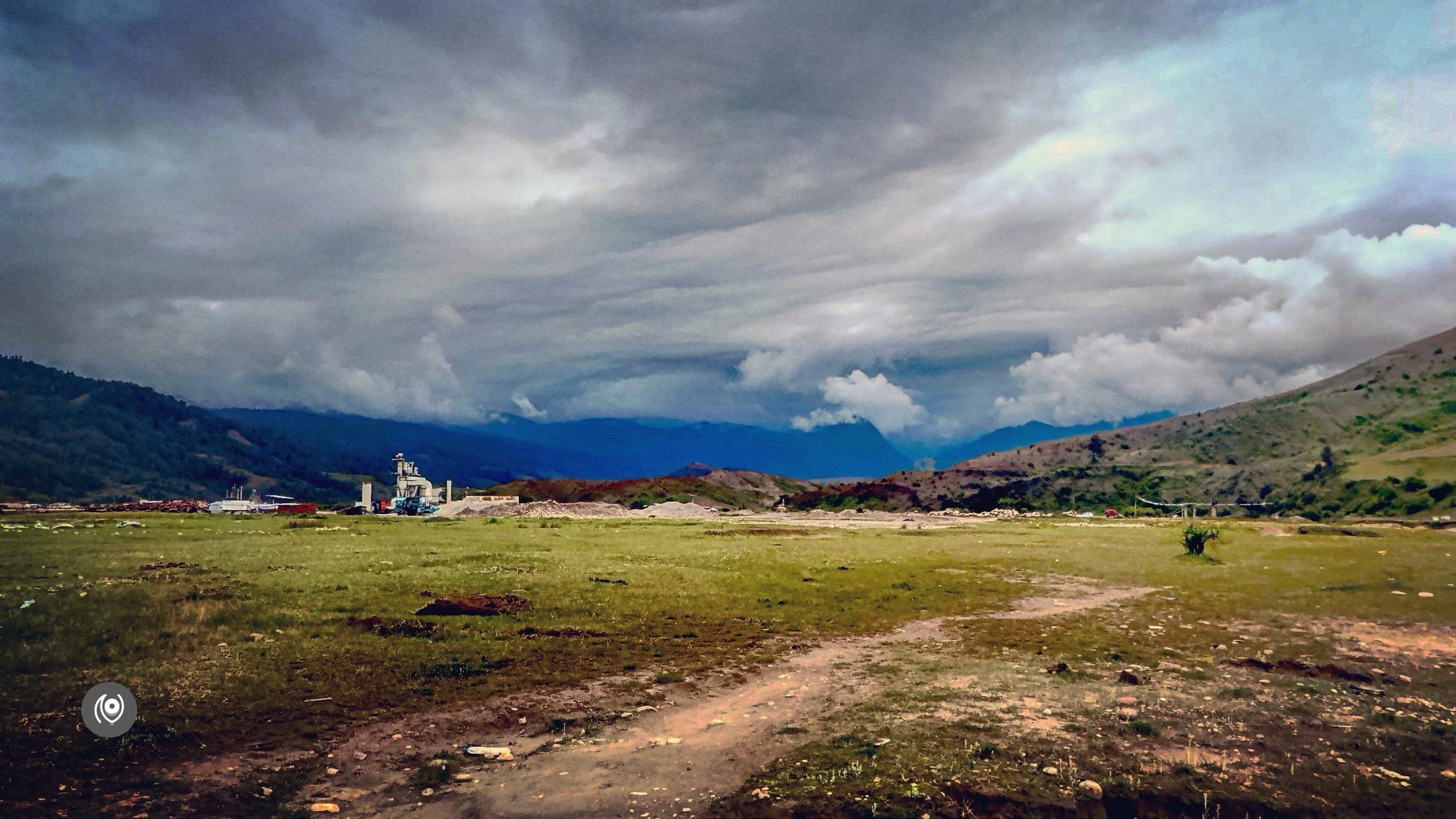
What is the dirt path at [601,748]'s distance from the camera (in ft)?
34.7

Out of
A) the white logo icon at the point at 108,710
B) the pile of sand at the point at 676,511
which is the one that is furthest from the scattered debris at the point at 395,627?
the pile of sand at the point at 676,511

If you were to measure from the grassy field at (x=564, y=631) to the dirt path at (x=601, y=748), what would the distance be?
2.61 ft

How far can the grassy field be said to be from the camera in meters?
12.0

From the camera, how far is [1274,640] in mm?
21797

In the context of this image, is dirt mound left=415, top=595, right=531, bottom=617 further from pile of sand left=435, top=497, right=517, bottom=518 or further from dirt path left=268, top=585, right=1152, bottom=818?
pile of sand left=435, top=497, right=517, bottom=518

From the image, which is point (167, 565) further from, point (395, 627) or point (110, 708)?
point (110, 708)

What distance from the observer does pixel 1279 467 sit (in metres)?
150

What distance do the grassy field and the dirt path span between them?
0.80 metres

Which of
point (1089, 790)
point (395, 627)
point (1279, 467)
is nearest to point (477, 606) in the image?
point (395, 627)

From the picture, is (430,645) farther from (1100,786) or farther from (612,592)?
(1100,786)

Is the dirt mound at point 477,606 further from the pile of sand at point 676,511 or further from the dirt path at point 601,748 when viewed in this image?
the pile of sand at point 676,511

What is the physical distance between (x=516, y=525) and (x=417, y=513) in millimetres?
40892

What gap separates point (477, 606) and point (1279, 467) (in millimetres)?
176600

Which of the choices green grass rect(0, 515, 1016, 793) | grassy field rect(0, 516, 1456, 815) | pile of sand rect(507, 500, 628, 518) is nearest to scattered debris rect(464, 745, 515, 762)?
grassy field rect(0, 516, 1456, 815)
